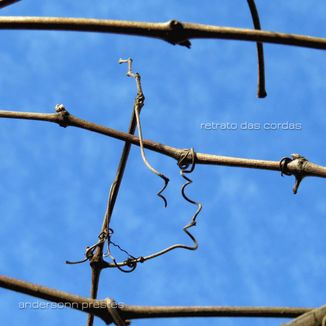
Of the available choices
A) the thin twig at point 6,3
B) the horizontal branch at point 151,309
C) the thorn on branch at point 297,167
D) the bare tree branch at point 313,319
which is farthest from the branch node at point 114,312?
the thorn on branch at point 297,167

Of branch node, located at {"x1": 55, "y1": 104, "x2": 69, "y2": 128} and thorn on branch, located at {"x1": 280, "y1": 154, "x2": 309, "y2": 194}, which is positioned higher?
branch node, located at {"x1": 55, "y1": 104, "x2": 69, "y2": 128}

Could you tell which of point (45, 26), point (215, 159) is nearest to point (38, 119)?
point (215, 159)

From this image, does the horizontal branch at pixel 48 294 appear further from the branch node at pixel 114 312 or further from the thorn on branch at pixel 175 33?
the thorn on branch at pixel 175 33

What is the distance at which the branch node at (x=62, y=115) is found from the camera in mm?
3001

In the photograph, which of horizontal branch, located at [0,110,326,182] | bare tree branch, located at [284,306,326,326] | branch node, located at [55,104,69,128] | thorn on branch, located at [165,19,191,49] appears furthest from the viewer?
branch node, located at [55,104,69,128]

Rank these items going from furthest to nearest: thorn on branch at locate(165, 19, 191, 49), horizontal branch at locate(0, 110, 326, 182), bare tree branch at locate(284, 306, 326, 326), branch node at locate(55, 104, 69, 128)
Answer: branch node at locate(55, 104, 69, 128)
horizontal branch at locate(0, 110, 326, 182)
thorn on branch at locate(165, 19, 191, 49)
bare tree branch at locate(284, 306, 326, 326)

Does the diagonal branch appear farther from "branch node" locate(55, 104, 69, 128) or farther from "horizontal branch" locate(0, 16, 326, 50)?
"horizontal branch" locate(0, 16, 326, 50)

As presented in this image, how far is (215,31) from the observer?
6.05ft

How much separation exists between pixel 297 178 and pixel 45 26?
1221 millimetres

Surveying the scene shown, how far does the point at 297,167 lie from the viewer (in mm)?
2719

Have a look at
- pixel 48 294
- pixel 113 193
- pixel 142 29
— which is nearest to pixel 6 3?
pixel 142 29

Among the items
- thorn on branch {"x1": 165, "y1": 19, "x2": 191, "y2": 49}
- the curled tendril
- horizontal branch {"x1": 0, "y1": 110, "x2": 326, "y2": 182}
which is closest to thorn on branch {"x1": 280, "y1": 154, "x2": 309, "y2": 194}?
horizontal branch {"x1": 0, "y1": 110, "x2": 326, "y2": 182}

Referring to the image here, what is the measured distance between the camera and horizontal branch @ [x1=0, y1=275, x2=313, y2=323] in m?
1.92

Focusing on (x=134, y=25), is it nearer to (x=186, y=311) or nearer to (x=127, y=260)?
(x=186, y=311)
